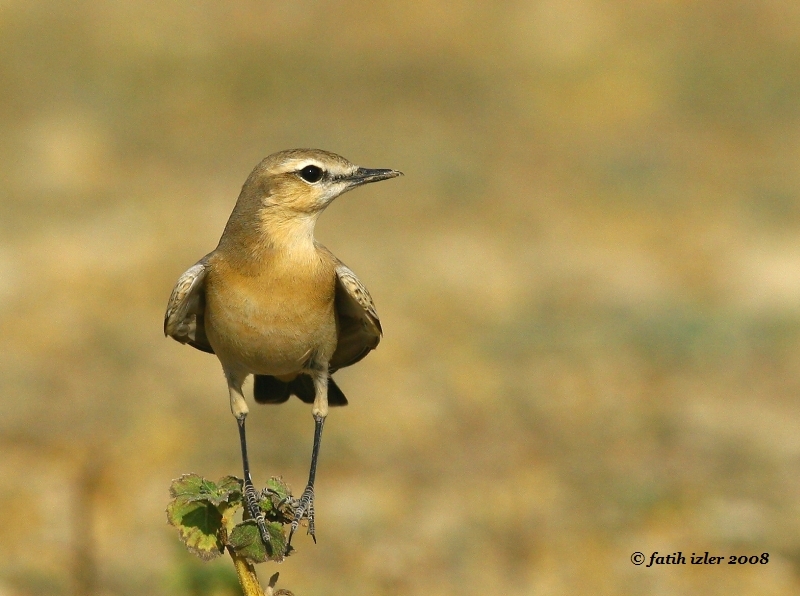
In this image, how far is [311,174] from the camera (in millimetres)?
6652

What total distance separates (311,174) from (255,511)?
2.27 m

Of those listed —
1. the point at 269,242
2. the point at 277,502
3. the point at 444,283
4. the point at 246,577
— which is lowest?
the point at 246,577

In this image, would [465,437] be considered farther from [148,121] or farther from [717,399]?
[148,121]

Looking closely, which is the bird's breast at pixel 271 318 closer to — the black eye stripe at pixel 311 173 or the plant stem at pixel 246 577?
the black eye stripe at pixel 311 173

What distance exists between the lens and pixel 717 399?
37.4 feet

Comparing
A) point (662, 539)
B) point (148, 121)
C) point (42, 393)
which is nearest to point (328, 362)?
point (662, 539)

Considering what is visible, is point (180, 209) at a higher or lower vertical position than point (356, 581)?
higher

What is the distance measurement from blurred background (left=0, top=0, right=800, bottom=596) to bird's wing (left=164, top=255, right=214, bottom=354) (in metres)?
1.02

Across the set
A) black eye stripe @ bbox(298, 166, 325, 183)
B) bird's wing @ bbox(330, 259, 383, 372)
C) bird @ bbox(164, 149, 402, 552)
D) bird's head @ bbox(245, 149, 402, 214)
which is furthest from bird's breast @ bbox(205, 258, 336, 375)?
black eye stripe @ bbox(298, 166, 325, 183)

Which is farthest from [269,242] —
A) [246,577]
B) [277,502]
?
[246,577]

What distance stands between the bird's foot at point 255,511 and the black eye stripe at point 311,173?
6.76 ft

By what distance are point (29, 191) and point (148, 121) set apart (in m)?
3.09

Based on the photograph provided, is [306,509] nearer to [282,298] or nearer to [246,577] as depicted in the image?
[246,577]

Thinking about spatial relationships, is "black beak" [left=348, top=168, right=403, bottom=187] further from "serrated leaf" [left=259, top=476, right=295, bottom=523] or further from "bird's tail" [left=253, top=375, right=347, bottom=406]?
"serrated leaf" [left=259, top=476, right=295, bottom=523]
